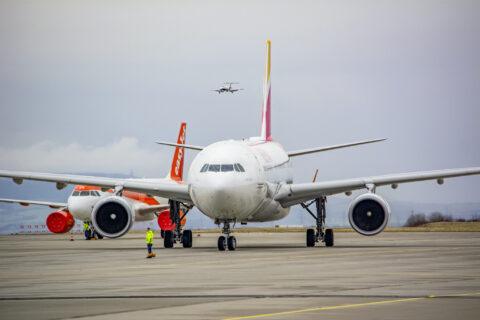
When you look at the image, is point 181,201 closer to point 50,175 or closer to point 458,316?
point 50,175

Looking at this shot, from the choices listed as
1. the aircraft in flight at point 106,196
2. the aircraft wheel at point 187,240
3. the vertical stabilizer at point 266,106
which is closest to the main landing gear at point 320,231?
the aircraft wheel at point 187,240

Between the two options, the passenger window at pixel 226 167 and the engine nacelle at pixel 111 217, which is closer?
the passenger window at pixel 226 167

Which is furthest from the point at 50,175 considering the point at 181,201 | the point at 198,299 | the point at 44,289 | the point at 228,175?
the point at 198,299

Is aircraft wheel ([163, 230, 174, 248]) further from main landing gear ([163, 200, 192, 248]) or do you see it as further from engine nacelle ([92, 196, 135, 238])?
engine nacelle ([92, 196, 135, 238])

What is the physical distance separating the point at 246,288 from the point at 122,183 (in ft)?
66.1

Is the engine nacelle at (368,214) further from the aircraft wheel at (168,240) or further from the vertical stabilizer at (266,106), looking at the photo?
the vertical stabilizer at (266,106)

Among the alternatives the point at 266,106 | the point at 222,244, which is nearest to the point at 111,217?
the point at 222,244

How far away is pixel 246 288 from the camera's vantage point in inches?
658

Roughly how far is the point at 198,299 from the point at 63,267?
10.0m

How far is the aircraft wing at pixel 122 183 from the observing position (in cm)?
3538

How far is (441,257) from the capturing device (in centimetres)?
2634

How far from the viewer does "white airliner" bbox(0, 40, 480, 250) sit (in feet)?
107

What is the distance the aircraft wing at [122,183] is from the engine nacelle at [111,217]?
5.44 feet

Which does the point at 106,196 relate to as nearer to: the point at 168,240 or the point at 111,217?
the point at 168,240
